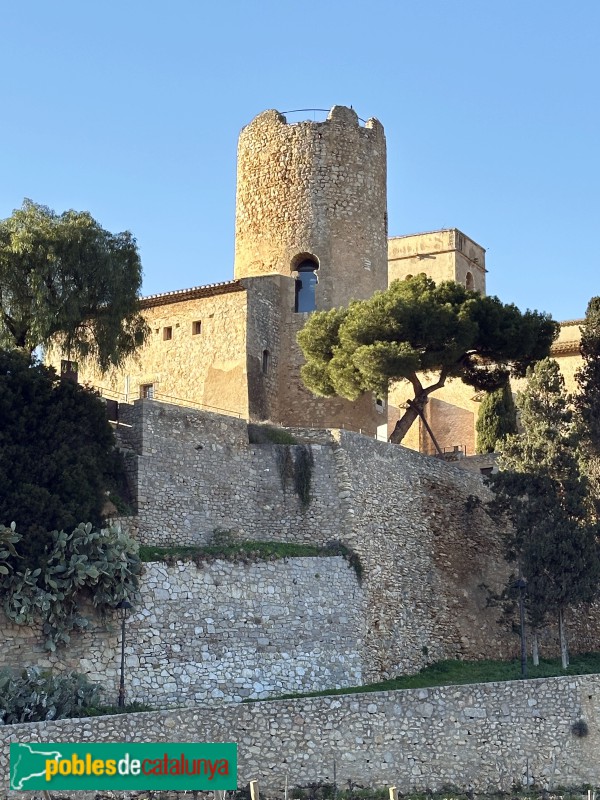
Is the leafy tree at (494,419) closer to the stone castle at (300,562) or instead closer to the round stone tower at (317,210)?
the stone castle at (300,562)

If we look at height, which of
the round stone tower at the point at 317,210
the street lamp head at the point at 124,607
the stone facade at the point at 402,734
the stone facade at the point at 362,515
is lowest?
the stone facade at the point at 402,734

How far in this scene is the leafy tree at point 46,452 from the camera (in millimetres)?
25812

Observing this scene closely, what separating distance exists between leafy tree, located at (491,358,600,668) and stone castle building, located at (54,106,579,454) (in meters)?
5.67

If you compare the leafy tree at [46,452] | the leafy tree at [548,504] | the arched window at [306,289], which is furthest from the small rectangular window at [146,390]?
the leafy tree at [548,504]

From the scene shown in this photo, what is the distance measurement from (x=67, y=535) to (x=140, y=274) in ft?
25.4

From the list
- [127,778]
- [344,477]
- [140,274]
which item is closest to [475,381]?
[344,477]

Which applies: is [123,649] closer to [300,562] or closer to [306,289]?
[300,562]

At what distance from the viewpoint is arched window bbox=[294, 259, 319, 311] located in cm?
3803

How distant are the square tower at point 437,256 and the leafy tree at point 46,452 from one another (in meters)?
27.0

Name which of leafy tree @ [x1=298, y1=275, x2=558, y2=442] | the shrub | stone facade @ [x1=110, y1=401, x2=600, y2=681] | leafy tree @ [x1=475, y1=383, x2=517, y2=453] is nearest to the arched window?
leafy tree @ [x1=298, y1=275, x2=558, y2=442]

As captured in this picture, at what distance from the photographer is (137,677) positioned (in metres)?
26.0

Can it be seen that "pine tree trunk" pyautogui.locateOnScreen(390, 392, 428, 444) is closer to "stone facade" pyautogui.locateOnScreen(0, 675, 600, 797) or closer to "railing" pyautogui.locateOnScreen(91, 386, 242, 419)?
"railing" pyautogui.locateOnScreen(91, 386, 242, 419)

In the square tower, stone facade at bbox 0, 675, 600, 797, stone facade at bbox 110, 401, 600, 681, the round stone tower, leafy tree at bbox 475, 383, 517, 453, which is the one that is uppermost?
the square tower

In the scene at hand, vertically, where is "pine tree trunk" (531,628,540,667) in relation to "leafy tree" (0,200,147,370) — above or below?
below
